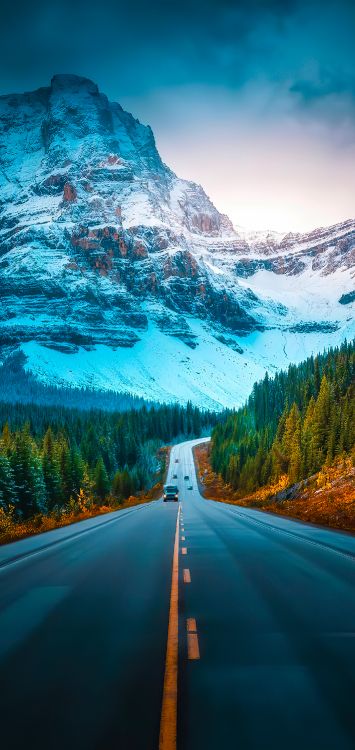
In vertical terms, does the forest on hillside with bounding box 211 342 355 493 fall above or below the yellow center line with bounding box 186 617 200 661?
above

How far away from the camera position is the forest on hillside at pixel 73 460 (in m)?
49.0

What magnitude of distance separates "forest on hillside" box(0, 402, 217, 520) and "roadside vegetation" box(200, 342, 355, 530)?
14.5m

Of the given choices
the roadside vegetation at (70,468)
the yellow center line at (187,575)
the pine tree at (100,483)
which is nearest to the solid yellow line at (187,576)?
the yellow center line at (187,575)

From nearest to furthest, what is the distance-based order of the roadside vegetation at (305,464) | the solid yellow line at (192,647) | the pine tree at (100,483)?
the solid yellow line at (192,647)
the roadside vegetation at (305,464)
the pine tree at (100,483)

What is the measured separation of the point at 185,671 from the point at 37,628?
2715 millimetres

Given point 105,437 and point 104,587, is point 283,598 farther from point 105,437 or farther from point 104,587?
point 105,437

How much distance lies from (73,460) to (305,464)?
2957 centimetres

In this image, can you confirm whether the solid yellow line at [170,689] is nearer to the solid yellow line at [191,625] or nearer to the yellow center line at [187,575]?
the solid yellow line at [191,625]

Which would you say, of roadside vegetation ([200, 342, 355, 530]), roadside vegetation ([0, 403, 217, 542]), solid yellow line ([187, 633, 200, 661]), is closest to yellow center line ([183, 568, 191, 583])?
solid yellow line ([187, 633, 200, 661])

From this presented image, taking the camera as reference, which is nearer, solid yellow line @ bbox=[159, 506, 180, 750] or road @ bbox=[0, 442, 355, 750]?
solid yellow line @ bbox=[159, 506, 180, 750]

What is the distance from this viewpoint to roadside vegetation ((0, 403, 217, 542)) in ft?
146

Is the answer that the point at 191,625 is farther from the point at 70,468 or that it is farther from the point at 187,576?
the point at 70,468

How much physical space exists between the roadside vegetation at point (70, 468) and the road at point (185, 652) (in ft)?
32.5

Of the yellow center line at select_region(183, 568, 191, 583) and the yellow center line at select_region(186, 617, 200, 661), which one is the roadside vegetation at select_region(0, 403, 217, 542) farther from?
the yellow center line at select_region(186, 617, 200, 661)
